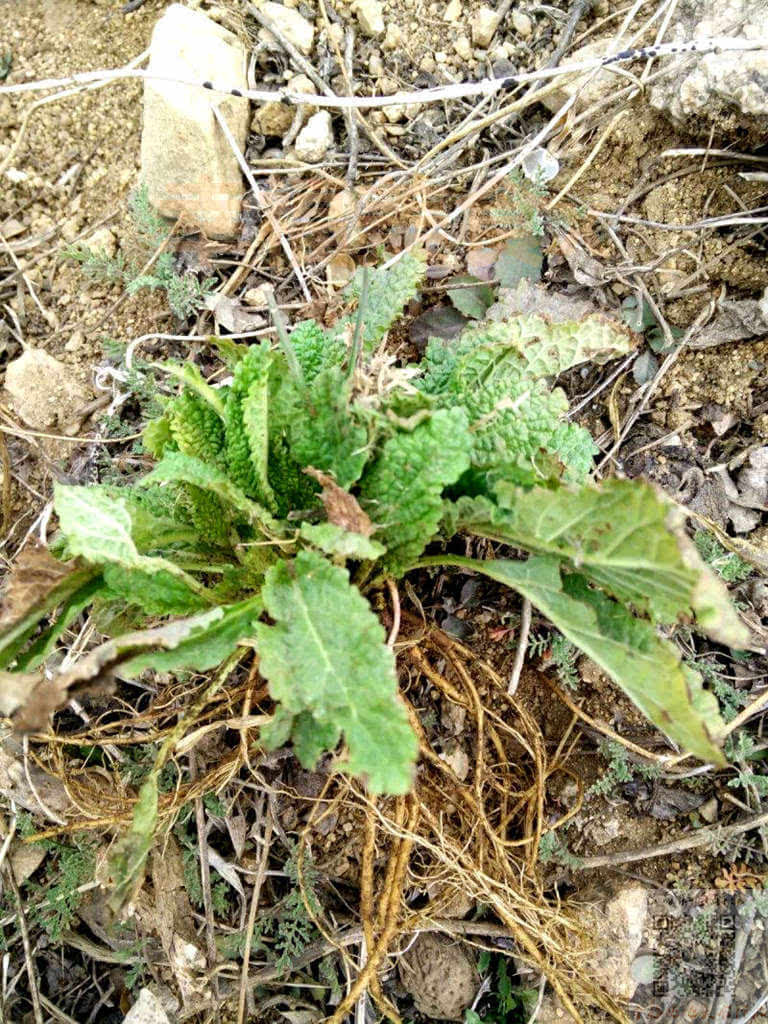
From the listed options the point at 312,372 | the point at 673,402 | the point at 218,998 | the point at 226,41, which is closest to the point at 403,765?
the point at 312,372

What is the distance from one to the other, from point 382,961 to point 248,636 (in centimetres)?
93

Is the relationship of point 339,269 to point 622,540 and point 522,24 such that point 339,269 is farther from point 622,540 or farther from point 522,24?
point 622,540

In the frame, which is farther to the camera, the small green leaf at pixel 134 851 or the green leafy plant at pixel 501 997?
the green leafy plant at pixel 501 997

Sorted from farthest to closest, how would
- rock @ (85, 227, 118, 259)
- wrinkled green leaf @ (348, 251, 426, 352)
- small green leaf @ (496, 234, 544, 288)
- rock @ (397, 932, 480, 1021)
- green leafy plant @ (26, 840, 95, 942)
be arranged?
rock @ (85, 227, 118, 259)
small green leaf @ (496, 234, 544, 288)
green leafy plant @ (26, 840, 95, 942)
rock @ (397, 932, 480, 1021)
wrinkled green leaf @ (348, 251, 426, 352)

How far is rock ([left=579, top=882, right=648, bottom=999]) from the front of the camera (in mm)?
1951

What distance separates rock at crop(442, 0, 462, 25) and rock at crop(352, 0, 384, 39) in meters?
0.19

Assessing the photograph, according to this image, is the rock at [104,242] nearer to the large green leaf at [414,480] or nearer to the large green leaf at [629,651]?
the large green leaf at [414,480]

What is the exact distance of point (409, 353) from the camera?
2.22 m

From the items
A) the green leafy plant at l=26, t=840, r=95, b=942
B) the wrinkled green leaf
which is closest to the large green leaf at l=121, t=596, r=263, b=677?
the wrinkled green leaf

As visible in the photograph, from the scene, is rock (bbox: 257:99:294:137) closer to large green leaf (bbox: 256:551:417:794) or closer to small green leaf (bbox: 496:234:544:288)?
small green leaf (bbox: 496:234:544:288)

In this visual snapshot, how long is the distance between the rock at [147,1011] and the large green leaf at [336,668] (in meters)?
0.99

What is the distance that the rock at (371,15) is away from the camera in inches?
93.5

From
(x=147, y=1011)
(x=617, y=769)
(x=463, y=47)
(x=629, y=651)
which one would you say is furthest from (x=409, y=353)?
(x=147, y=1011)

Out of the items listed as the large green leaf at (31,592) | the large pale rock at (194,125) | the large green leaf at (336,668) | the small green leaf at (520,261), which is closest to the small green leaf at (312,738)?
the large green leaf at (336,668)
